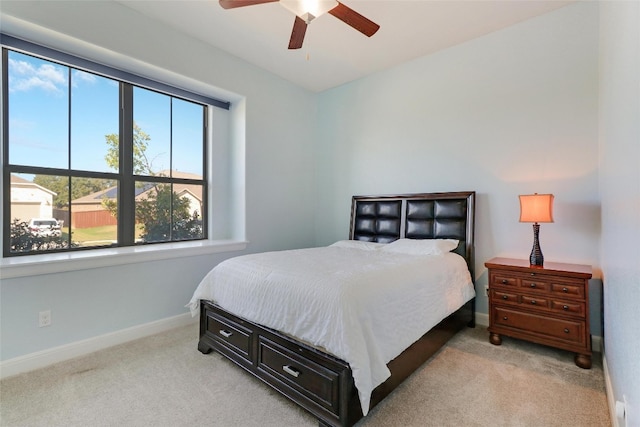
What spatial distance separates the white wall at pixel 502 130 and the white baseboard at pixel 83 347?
285 cm

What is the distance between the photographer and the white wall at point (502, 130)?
262 centimetres

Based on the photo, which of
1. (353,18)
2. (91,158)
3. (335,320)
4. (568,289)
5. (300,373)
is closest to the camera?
(335,320)

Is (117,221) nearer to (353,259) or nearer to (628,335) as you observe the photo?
(353,259)

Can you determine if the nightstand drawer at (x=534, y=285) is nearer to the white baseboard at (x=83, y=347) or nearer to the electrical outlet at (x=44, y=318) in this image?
the white baseboard at (x=83, y=347)

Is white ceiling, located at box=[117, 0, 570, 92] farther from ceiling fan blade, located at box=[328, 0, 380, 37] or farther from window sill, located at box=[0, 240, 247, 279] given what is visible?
window sill, located at box=[0, 240, 247, 279]

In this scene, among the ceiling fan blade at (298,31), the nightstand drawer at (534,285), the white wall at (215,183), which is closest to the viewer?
the ceiling fan blade at (298,31)

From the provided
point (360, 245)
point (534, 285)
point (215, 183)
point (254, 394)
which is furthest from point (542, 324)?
point (215, 183)

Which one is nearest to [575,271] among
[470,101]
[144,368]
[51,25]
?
[470,101]

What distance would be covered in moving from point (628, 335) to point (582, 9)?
290 cm

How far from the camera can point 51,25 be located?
229 centimetres

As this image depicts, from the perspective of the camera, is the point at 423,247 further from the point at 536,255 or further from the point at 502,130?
the point at 502,130

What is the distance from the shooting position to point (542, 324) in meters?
2.39

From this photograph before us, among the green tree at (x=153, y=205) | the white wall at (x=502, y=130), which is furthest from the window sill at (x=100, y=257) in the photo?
the white wall at (x=502, y=130)

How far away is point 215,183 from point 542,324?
372 cm
